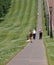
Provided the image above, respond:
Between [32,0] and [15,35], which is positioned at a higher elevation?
[32,0]

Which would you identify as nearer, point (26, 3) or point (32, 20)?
point (32, 20)

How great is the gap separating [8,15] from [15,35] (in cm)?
2168

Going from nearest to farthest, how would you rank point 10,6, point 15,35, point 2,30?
1. point 15,35
2. point 2,30
3. point 10,6

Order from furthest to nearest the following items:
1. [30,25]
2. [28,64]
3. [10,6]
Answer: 1. [10,6]
2. [30,25]
3. [28,64]

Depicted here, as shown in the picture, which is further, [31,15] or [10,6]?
[10,6]

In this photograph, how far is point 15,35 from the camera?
48094 mm

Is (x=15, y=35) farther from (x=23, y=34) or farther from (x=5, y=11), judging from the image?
(x=5, y=11)

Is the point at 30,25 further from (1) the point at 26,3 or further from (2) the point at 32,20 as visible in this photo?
(1) the point at 26,3

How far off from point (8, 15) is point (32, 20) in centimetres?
807

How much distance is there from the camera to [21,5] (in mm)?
78438

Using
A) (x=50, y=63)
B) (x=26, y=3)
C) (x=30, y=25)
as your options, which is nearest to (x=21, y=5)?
(x=26, y=3)

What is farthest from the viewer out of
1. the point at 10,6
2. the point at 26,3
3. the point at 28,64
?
the point at 26,3

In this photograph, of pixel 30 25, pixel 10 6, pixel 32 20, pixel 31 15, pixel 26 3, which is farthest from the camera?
pixel 26 3

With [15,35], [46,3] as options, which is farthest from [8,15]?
[15,35]
